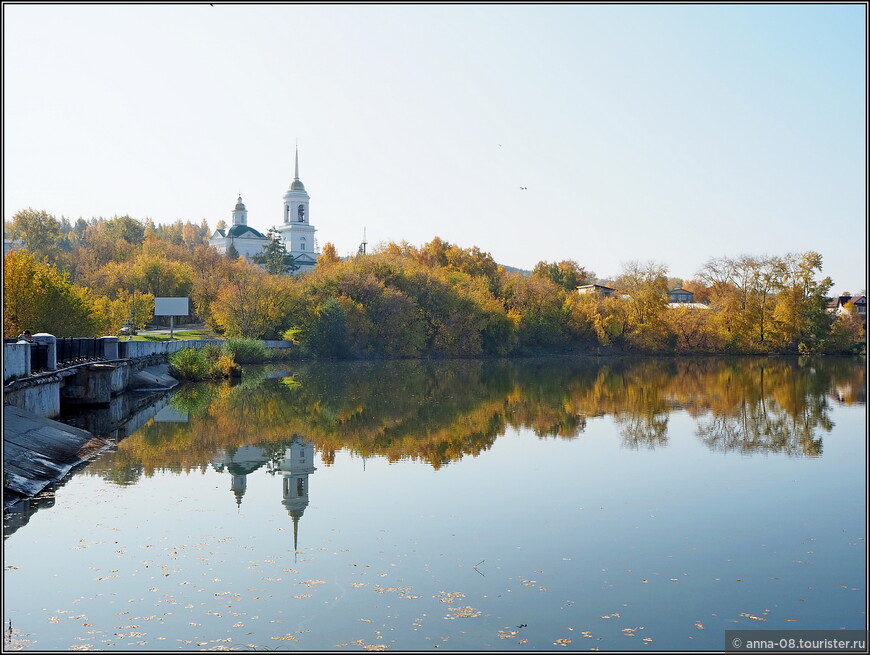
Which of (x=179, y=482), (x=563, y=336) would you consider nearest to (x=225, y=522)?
(x=179, y=482)

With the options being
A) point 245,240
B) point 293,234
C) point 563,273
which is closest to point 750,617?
point 563,273

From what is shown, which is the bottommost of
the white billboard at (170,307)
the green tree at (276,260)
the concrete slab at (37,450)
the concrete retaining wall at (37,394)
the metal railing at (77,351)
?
the concrete slab at (37,450)

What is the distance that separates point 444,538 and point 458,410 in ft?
64.7

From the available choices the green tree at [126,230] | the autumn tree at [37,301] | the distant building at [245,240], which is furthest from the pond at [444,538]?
the distant building at [245,240]


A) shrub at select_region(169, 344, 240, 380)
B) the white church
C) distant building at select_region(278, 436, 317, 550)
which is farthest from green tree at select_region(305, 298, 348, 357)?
the white church

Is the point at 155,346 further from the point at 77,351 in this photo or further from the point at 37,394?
the point at 37,394

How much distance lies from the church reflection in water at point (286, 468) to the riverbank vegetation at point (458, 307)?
43962 millimetres

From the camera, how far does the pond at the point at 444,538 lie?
10.8 metres

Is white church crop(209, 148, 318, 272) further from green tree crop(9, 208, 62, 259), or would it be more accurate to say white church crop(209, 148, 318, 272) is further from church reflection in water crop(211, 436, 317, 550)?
church reflection in water crop(211, 436, 317, 550)

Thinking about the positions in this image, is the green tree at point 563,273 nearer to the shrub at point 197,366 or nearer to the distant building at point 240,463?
→ the shrub at point 197,366

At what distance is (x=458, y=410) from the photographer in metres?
34.5

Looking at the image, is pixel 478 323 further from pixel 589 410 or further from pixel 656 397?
pixel 589 410

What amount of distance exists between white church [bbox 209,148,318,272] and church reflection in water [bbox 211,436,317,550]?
109 m

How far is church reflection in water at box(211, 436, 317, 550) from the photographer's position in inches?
687
